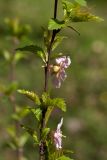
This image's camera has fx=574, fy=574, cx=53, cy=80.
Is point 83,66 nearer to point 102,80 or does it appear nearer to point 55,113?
point 102,80

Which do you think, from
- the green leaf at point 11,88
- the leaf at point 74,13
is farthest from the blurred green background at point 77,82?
the leaf at point 74,13

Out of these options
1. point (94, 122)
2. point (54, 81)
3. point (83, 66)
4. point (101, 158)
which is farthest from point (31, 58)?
point (54, 81)

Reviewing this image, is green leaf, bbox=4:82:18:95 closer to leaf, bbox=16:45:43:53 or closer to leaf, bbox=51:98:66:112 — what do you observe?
leaf, bbox=16:45:43:53

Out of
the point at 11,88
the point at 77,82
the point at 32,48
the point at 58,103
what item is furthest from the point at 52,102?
the point at 77,82

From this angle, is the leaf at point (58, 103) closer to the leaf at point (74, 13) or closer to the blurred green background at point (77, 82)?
the leaf at point (74, 13)

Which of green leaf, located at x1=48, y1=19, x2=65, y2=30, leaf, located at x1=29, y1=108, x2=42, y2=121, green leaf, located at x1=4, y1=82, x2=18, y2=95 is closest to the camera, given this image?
green leaf, located at x1=48, y1=19, x2=65, y2=30

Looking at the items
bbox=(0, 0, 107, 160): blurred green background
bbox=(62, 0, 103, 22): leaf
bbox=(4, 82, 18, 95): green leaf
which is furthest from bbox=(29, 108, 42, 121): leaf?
bbox=(0, 0, 107, 160): blurred green background

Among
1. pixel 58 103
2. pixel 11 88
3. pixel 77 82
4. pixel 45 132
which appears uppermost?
pixel 58 103

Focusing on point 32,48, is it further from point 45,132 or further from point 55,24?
point 45,132
